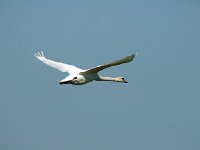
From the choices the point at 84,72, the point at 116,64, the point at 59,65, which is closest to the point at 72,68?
the point at 59,65

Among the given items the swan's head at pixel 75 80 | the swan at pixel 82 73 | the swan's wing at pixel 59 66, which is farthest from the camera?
the swan's wing at pixel 59 66

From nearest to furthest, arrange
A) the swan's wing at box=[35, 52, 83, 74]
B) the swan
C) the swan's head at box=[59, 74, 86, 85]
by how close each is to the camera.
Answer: the swan → the swan's head at box=[59, 74, 86, 85] → the swan's wing at box=[35, 52, 83, 74]

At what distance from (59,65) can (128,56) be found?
8.37 metres

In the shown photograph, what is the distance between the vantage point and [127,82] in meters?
31.5

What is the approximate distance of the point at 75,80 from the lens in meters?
27.0

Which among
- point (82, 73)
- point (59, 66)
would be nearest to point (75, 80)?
point (82, 73)

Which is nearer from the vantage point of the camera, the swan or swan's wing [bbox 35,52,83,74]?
the swan

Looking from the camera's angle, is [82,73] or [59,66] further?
[59,66]

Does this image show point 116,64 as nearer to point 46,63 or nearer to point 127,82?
point 127,82

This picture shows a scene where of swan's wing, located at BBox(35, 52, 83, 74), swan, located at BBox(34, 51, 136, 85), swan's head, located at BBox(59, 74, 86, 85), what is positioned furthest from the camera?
swan's wing, located at BBox(35, 52, 83, 74)

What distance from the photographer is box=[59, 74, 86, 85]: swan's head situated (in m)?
26.5

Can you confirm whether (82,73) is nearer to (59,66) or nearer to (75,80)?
(75,80)

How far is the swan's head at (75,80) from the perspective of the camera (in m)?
26.5

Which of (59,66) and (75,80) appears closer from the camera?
(75,80)
